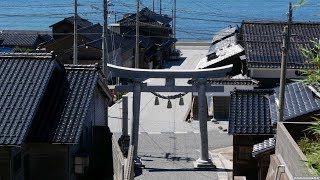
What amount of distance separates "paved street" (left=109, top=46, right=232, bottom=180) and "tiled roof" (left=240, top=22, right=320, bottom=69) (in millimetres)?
3687

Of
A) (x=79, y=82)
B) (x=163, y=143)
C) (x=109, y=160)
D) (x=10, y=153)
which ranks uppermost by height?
(x=79, y=82)

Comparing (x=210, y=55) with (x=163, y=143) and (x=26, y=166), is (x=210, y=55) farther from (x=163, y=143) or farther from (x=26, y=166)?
(x=26, y=166)

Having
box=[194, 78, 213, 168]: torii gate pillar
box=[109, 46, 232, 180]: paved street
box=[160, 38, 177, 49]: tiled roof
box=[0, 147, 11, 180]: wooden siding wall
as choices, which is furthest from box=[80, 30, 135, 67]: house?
box=[0, 147, 11, 180]: wooden siding wall

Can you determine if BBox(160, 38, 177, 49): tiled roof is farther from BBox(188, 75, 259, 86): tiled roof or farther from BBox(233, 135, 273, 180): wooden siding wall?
BBox(233, 135, 273, 180): wooden siding wall

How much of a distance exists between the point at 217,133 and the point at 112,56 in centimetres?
1717

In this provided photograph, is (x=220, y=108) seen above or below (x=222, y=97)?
below

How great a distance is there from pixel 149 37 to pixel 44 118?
128 ft

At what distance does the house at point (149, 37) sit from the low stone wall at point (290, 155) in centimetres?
3377

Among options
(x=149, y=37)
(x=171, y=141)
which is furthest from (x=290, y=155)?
(x=149, y=37)

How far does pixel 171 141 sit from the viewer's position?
22.8m

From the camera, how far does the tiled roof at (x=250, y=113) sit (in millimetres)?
15750

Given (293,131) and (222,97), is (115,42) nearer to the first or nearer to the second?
(222,97)

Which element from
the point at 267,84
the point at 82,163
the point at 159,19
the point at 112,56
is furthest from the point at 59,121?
the point at 159,19

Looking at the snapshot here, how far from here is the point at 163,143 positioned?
22.4 meters
